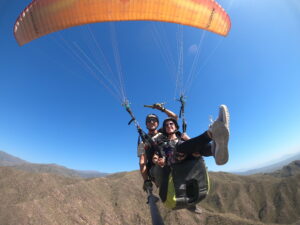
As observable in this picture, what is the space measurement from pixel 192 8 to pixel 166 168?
5.84m

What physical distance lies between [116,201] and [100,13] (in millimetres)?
60608

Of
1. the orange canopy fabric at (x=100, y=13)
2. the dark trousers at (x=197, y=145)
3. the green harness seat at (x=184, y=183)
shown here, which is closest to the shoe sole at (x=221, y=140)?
the dark trousers at (x=197, y=145)

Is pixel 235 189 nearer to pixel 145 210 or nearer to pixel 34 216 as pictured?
pixel 145 210

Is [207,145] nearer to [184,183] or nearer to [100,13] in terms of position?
[184,183]

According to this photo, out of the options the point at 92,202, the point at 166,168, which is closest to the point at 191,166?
the point at 166,168

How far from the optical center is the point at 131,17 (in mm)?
6664

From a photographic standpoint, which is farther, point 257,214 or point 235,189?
point 235,189

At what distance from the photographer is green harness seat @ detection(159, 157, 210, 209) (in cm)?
376

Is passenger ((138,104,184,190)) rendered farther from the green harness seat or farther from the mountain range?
the mountain range

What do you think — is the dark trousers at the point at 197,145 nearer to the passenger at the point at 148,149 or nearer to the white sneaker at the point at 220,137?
the white sneaker at the point at 220,137

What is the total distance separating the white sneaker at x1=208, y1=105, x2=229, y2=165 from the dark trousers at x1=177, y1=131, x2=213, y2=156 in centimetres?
15

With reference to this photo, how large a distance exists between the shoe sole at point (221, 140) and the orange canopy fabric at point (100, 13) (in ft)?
16.9

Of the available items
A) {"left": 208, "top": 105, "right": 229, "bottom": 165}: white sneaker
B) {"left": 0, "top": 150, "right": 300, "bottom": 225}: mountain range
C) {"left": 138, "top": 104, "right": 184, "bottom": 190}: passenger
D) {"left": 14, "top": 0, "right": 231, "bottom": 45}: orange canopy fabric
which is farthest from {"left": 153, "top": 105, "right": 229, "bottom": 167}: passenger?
{"left": 0, "top": 150, "right": 300, "bottom": 225}: mountain range

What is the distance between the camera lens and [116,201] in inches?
2298
